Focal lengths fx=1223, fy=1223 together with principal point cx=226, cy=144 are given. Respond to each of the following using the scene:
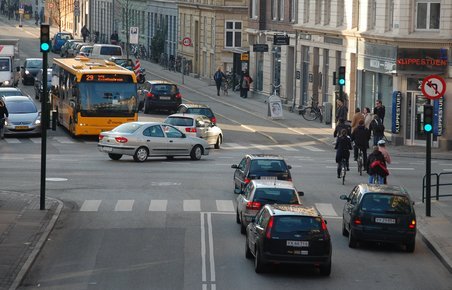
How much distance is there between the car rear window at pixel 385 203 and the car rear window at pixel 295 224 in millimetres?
3312

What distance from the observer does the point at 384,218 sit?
Result: 86.0 feet

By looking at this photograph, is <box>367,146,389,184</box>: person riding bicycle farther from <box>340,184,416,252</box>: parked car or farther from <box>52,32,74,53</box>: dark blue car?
<box>52,32,74,53</box>: dark blue car

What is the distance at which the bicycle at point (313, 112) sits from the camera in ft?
204

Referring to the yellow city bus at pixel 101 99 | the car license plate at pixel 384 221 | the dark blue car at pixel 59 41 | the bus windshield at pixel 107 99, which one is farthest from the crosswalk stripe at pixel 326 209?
the dark blue car at pixel 59 41

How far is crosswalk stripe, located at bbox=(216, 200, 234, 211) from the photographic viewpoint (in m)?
32.2

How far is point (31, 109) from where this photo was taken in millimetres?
51656

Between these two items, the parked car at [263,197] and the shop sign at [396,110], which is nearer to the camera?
the parked car at [263,197]

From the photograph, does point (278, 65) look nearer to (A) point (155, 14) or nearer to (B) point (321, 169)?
(B) point (321, 169)

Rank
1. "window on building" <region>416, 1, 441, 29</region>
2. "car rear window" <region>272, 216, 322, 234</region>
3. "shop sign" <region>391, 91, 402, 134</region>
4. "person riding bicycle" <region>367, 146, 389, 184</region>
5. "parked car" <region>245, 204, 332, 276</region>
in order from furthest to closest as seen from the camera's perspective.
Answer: "shop sign" <region>391, 91, 402, 134</region>
"window on building" <region>416, 1, 441, 29</region>
"person riding bicycle" <region>367, 146, 389, 184</region>
"car rear window" <region>272, 216, 322, 234</region>
"parked car" <region>245, 204, 332, 276</region>

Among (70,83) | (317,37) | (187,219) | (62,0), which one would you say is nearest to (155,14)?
(62,0)

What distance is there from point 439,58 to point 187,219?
21990 mm

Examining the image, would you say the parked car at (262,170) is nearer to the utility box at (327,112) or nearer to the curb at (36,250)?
the curb at (36,250)

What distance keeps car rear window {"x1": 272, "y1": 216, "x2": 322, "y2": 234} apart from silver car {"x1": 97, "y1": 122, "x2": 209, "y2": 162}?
19.5m

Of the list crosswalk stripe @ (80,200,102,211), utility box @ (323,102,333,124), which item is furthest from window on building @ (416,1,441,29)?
crosswalk stripe @ (80,200,102,211)
